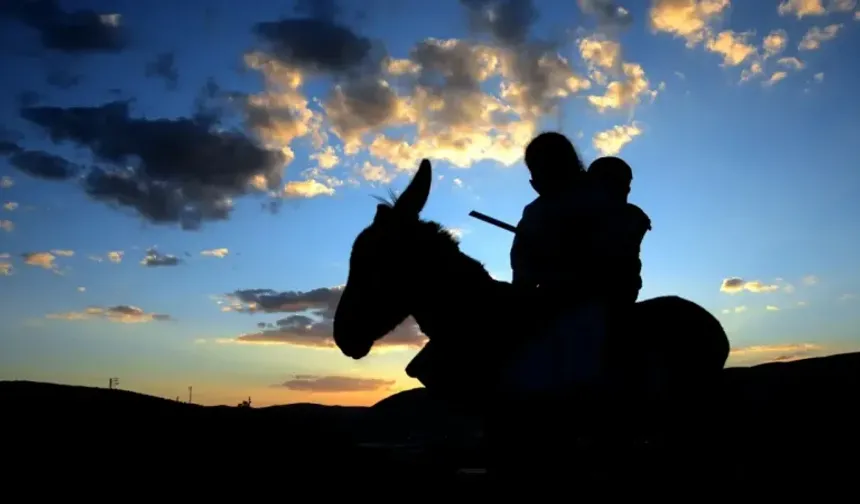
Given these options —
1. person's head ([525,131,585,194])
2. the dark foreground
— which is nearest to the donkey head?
person's head ([525,131,585,194])

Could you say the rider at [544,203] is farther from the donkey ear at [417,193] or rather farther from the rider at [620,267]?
the donkey ear at [417,193]

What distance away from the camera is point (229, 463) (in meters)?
7.77

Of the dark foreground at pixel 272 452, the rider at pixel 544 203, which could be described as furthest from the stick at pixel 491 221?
the dark foreground at pixel 272 452

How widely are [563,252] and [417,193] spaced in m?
1.12

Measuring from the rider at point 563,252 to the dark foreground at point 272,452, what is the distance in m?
0.61

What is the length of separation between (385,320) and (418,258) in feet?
1.74

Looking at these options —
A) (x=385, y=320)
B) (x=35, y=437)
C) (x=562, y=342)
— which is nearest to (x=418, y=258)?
(x=385, y=320)

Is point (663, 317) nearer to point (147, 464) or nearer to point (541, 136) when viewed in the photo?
point (541, 136)

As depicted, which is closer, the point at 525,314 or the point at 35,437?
the point at 525,314

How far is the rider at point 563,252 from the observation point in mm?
4238

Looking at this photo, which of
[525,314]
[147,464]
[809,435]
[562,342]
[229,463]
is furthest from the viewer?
[809,435]

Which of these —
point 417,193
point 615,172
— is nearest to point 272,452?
point 417,193

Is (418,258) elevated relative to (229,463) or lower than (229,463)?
elevated

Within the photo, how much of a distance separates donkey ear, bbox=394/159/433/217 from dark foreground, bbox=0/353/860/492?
1615mm
